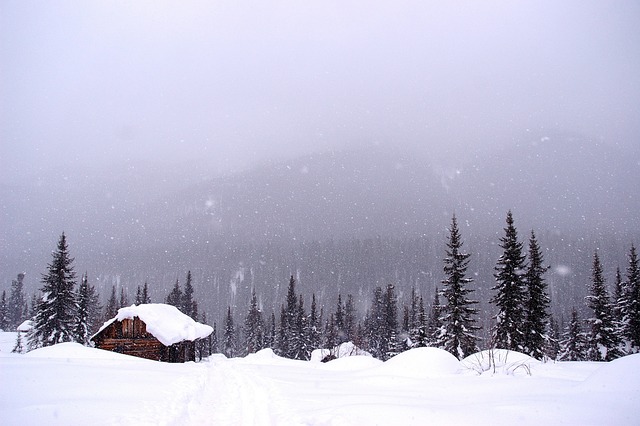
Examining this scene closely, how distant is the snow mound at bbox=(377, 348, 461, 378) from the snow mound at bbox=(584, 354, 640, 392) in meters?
7.31

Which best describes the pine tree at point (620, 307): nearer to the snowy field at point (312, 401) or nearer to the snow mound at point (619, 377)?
the snowy field at point (312, 401)

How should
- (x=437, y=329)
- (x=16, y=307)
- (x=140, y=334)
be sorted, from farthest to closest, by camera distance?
(x=16, y=307)
(x=437, y=329)
(x=140, y=334)

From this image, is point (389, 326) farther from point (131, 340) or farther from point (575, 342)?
point (131, 340)

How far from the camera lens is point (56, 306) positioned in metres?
35.3

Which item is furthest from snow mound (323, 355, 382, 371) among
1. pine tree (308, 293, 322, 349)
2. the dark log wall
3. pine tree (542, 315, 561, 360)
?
pine tree (308, 293, 322, 349)

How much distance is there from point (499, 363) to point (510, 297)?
15394 millimetres

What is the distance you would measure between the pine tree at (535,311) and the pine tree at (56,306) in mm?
38415

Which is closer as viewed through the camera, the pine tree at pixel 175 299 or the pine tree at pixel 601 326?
the pine tree at pixel 601 326

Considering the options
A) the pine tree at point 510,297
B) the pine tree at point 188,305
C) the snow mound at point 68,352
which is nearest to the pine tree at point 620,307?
the pine tree at point 510,297

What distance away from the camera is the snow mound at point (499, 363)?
13.6m

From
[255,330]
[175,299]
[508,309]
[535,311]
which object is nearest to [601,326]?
[535,311]

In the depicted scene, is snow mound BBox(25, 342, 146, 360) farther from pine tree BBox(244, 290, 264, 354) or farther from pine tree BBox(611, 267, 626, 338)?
pine tree BBox(244, 290, 264, 354)

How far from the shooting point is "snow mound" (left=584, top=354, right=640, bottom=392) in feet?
24.4

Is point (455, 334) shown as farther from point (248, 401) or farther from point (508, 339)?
point (248, 401)
